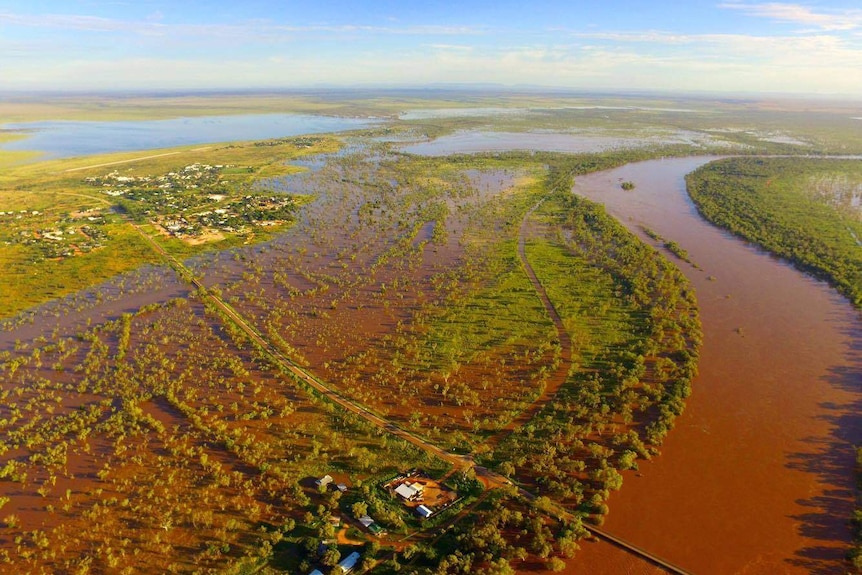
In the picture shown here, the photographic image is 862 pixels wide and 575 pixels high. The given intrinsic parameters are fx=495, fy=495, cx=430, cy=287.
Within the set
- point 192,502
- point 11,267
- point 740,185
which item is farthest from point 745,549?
point 740,185

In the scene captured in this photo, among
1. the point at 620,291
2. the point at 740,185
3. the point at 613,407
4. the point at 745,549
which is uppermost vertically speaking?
the point at 740,185

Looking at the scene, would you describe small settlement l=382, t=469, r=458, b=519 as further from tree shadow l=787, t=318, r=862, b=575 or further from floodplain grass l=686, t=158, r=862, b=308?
floodplain grass l=686, t=158, r=862, b=308

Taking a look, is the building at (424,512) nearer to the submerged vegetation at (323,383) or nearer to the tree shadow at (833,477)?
the submerged vegetation at (323,383)

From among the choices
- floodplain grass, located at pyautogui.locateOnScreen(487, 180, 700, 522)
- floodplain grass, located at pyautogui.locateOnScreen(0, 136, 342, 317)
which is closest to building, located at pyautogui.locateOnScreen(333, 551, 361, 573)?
floodplain grass, located at pyautogui.locateOnScreen(487, 180, 700, 522)

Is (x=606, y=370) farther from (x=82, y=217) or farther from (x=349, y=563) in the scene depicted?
(x=82, y=217)

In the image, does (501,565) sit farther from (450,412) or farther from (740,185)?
(740,185)

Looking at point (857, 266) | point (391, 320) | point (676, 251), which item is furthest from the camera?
point (676, 251)
